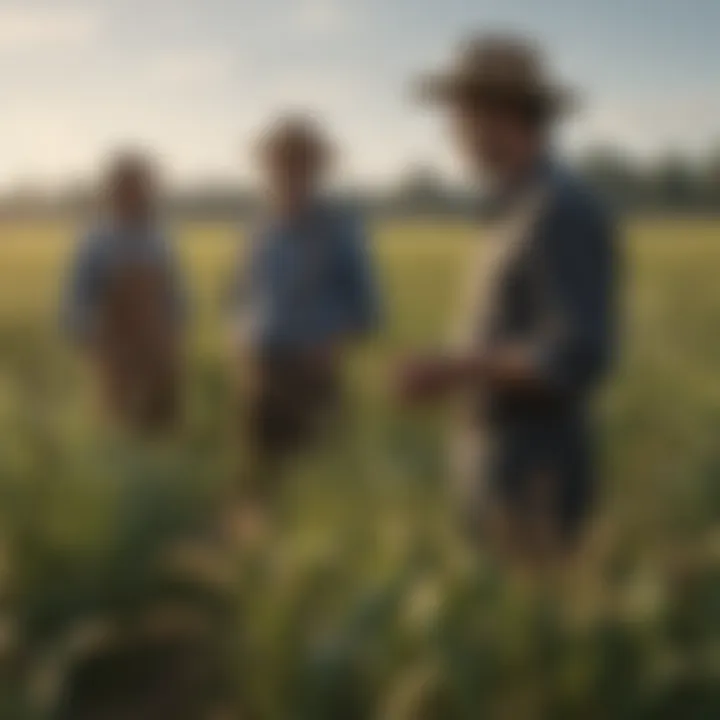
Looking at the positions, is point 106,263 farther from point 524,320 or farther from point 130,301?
point 524,320

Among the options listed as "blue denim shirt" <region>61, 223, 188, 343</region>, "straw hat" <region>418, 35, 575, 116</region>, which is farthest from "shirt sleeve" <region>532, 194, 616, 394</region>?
"blue denim shirt" <region>61, 223, 188, 343</region>

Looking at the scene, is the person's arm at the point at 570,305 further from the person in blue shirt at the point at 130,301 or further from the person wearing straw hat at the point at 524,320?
the person in blue shirt at the point at 130,301

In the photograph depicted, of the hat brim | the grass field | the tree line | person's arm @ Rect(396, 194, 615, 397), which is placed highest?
the hat brim

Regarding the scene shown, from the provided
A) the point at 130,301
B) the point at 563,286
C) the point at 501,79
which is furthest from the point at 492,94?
the point at 130,301

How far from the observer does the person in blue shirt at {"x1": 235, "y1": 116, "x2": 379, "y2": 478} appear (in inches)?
50.8

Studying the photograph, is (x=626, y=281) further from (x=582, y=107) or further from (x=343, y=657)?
(x=343, y=657)

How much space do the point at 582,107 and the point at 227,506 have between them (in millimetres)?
492

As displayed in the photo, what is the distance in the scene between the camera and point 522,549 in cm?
130

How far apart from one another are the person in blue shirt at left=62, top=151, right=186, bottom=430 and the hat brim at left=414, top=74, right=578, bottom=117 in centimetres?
26

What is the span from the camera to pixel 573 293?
48.6 inches

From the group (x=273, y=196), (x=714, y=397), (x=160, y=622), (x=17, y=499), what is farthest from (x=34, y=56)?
(x=714, y=397)

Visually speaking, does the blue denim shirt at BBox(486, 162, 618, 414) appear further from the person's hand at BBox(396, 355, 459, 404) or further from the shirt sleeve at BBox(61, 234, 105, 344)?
the shirt sleeve at BBox(61, 234, 105, 344)

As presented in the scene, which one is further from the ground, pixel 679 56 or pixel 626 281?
pixel 679 56

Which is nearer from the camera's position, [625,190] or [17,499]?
[625,190]
